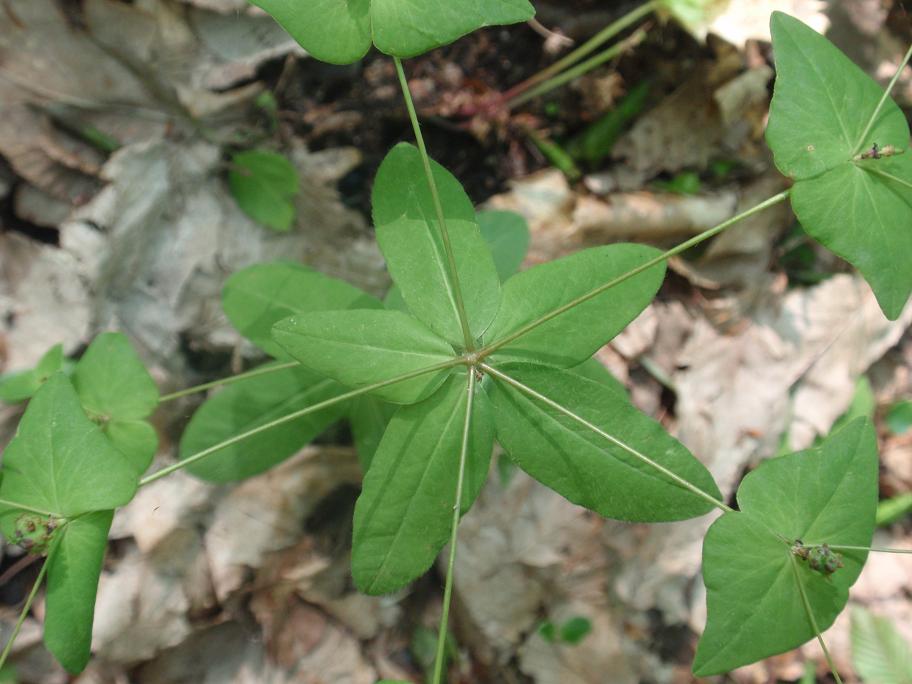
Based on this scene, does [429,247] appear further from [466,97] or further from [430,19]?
[466,97]

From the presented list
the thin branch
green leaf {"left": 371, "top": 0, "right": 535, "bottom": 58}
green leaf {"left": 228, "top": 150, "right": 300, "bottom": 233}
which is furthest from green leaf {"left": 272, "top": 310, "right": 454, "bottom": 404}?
green leaf {"left": 228, "top": 150, "right": 300, "bottom": 233}

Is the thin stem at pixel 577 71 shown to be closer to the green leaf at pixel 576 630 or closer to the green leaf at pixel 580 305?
the green leaf at pixel 580 305

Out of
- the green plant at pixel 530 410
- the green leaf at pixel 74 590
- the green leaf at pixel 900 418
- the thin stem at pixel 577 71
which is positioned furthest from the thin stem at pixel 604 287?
the green leaf at pixel 900 418

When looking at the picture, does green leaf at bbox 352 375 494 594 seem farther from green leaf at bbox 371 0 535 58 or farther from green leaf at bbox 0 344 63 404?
green leaf at bbox 0 344 63 404

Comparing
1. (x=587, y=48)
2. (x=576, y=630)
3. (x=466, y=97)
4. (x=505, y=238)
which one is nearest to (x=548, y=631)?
(x=576, y=630)

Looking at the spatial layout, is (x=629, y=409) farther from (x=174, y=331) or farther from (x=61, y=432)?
(x=174, y=331)
